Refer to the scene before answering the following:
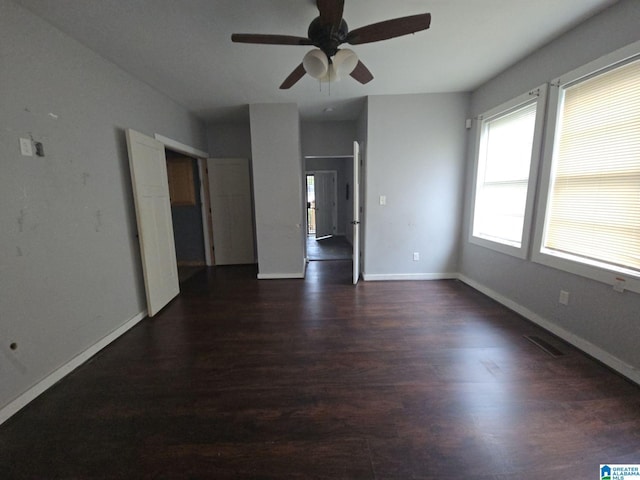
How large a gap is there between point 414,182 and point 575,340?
8.03 ft

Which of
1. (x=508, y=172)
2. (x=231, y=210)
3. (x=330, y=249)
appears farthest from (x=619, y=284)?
(x=231, y=210)

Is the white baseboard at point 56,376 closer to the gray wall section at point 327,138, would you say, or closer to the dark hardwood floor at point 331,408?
the dark hardwood floor at point 331,408

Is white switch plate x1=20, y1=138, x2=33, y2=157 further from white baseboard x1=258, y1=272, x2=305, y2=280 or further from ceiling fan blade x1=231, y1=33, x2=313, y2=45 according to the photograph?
white baseboard x1=258, y1=272, x2=305, y2=280

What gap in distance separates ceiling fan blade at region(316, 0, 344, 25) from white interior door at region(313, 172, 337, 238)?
631cm

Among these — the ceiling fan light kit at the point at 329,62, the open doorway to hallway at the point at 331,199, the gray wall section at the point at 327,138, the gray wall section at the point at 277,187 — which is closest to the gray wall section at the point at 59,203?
the gray wall section at the point at 277,187

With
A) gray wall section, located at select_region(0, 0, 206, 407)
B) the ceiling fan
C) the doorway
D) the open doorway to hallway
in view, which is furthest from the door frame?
the ceiling fan

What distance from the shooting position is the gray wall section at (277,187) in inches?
149

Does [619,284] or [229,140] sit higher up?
[229,140]

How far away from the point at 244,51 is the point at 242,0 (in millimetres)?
641

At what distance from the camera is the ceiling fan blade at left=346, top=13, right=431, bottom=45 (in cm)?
155

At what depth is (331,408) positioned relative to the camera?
157 centimetres

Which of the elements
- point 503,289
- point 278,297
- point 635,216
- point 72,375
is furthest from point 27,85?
point 503,289

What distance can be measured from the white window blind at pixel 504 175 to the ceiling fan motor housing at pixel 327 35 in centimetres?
217

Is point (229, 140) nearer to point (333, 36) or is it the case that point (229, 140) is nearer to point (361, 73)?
point (361, 73)
